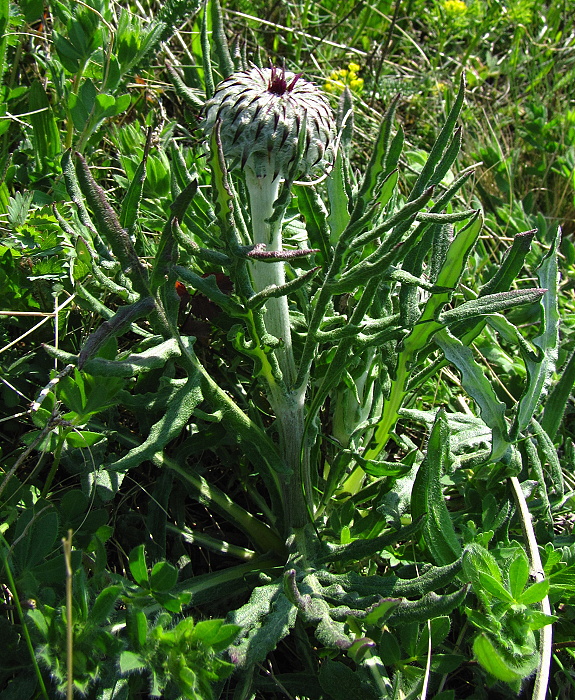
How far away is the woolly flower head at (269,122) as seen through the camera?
149cm

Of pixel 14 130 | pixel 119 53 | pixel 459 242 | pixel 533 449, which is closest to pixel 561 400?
pixel 533 449

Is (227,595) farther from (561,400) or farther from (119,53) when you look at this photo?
(119,53)

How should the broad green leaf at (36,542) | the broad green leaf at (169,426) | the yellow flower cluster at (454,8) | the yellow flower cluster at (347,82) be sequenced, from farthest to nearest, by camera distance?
the yellow flower cluster at (454,8) < the yellow flower cluster at (347,82) < the broad green leaf at (36,542) < the broad green leaf at (169,426)

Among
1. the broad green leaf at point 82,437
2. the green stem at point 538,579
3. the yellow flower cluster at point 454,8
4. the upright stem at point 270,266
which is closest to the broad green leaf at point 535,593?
the green stem at point 538,579

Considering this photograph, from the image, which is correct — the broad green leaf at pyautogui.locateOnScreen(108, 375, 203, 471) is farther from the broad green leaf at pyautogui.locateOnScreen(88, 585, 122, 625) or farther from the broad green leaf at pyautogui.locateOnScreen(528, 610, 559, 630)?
the broad green leaf at pyautogui.locateOnScreen(528, 610, 559, 630)

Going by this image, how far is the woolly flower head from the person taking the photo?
149cm

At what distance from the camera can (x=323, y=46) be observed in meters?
4.23

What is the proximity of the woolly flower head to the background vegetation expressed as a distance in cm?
12

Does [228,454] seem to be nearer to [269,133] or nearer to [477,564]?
[477,564]

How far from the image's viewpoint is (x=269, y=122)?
1484 millimetres

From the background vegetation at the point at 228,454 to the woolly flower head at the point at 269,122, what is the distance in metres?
0.12

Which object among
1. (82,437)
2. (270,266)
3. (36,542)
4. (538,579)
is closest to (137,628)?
(36,542)

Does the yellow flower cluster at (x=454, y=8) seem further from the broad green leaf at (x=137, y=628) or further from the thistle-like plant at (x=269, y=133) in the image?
the broad green leaf at (x=137, y=628)

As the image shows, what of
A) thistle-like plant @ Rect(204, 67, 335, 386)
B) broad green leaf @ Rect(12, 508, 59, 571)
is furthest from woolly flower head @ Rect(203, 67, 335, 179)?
broad green leaf @ Rect(12, 508, 59, 571)
